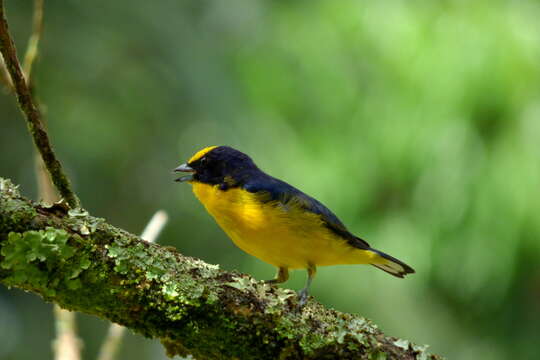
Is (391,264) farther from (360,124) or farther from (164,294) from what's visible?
(360,124)

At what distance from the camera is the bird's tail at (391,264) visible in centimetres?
443

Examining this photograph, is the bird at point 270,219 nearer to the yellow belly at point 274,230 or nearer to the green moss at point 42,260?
the yellow belly at point 274,230

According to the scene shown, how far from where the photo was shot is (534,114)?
7367mm

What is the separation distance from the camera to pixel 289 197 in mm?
3982

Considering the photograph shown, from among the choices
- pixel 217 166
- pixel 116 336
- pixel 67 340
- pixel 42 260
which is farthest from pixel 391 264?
pixel 42 260

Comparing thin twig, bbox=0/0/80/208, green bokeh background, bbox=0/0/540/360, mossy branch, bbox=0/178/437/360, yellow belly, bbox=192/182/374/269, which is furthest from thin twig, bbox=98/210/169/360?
green bokeh background, bbox=0/0/540/360

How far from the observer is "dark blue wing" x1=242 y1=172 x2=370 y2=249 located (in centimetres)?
395

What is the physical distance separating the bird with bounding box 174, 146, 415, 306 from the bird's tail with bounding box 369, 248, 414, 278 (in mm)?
56

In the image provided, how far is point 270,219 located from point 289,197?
0.25m

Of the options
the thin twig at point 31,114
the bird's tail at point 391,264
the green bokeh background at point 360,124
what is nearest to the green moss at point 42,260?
the thin twig at point 31,114

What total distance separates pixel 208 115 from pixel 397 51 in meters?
3.36

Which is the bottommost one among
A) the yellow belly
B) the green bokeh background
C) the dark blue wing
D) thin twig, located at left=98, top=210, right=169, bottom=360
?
thin twig, located at left=98, top=210, right=169, bottom=360

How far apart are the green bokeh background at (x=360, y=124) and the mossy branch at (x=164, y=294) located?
5091mm

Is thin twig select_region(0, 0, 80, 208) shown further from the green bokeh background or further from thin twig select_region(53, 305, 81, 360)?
the green bokeh background
